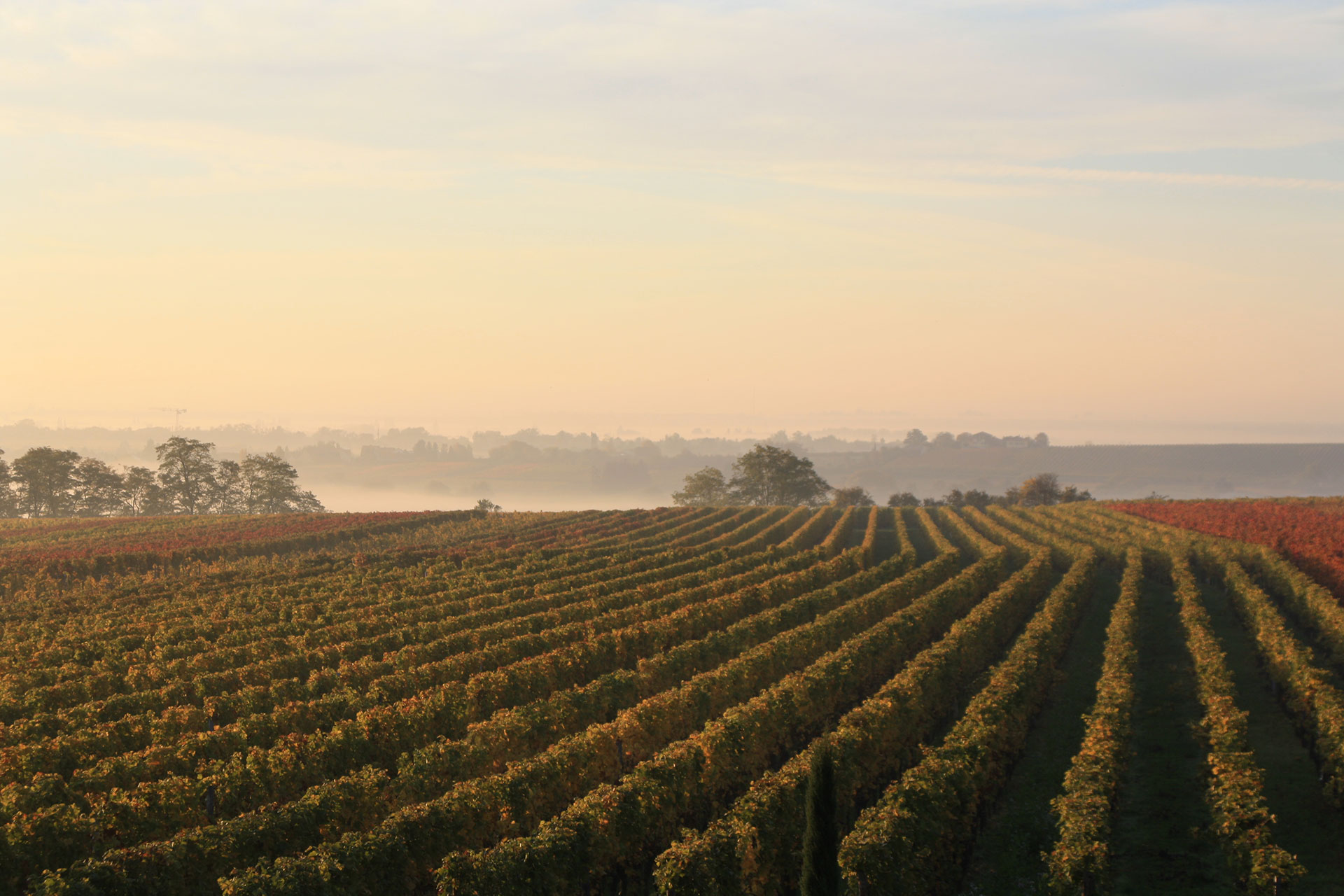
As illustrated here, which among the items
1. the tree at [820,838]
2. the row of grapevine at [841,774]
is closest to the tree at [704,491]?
the row of grapevine at [841,774]

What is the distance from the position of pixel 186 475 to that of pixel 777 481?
3597 inches

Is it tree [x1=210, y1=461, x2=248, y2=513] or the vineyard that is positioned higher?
tree [x1=210, y1=461, x2=248, y2=513]

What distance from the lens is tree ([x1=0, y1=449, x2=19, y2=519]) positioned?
105438 mm

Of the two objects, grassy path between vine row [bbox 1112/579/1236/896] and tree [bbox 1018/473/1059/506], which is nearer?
grassy path between vine row [bbox 1112/579/1236/896]

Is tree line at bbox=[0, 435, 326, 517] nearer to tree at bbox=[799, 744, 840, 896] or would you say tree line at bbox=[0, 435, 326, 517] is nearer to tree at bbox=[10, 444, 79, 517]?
tree at bbox=[10, 444, 79, 517]

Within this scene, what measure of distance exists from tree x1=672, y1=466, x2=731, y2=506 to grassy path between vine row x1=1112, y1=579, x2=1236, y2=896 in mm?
110161

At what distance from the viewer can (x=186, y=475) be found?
383ft

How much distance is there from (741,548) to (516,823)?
43.3 m

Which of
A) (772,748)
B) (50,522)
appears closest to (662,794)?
(772,748)

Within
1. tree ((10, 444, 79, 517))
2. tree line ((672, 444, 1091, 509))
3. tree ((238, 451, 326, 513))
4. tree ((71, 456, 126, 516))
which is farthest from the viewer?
tree line ((672, 444, 1091, 509))

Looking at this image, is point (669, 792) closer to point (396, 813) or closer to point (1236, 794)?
point (396, 813)

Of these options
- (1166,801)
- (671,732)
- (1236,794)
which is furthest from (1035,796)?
(671,732)

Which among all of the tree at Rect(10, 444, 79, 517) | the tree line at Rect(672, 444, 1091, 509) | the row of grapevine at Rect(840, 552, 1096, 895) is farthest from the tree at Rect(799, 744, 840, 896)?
the tree at Rect(10, 444, 79, 517)

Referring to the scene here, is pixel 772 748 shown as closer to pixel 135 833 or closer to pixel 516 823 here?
pixel 516 823
